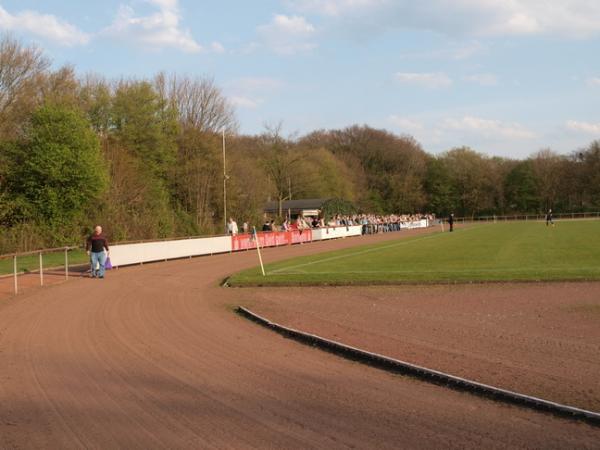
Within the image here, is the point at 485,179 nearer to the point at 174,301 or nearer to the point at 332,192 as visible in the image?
the point at 332,192

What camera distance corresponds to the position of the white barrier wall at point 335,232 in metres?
48.3

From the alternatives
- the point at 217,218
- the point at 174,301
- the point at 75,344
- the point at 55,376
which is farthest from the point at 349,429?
the point at 217,218

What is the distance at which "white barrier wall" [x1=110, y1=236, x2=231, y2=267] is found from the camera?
25.5 meters

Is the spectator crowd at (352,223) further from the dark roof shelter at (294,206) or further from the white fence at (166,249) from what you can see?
the white fence at (166,249)

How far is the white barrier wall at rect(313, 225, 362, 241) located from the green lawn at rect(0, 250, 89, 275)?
63.7ft

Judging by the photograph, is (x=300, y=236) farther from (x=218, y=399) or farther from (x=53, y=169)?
(x=218, y=399)

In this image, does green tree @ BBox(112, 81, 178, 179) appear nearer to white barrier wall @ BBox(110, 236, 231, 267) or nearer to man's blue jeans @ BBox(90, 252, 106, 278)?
white barrier wall @ BBox(110, 236, 231, 267)

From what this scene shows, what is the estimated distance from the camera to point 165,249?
94.3 feet

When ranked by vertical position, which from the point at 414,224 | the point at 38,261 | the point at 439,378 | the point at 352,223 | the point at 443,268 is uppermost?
the point at 352,223

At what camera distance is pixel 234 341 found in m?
10.3

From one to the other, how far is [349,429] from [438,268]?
15.8m

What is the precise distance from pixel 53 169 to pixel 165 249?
1184cm

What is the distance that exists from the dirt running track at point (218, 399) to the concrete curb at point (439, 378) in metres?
0.17

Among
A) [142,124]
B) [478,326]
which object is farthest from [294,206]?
[478,326]
